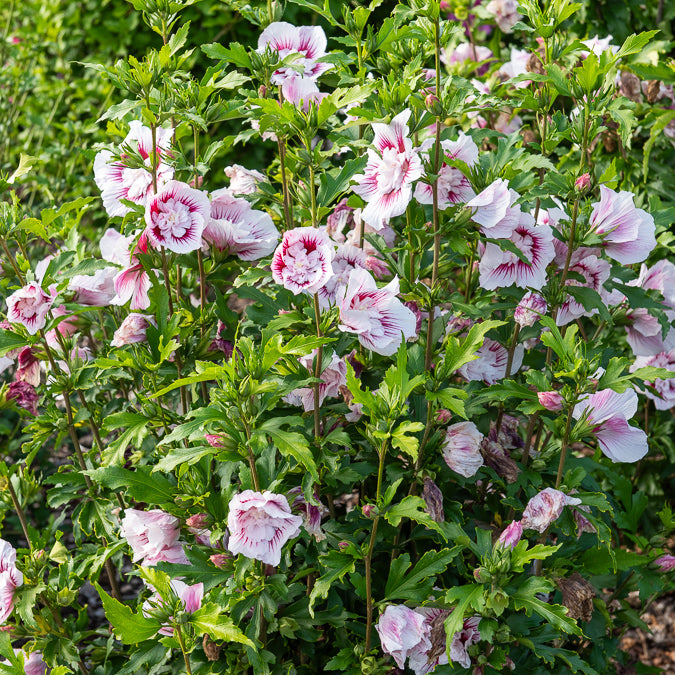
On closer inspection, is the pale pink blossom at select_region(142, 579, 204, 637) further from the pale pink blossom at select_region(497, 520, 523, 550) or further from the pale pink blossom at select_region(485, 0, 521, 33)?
the pale pink blossom at select_region(485, 0, 521, 33)

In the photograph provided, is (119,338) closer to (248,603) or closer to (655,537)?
(248,603)

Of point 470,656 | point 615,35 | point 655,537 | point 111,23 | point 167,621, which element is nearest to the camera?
point 167,621

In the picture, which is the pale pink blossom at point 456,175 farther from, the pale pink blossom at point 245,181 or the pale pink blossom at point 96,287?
the pale pink blossom at point 96,287

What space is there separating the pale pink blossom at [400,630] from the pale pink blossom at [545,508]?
268 millimetres

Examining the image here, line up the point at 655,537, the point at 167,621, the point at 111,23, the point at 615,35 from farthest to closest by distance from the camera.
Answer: the point at 111,23, the point at 615,35, the point at 655,537, the point at 167,621

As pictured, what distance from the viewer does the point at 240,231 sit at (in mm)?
1643

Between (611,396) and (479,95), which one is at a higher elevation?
(479,95)

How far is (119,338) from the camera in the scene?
1.66 meters

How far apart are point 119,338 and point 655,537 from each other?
1338mm

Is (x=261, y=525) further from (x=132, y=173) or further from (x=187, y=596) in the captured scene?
(x=132, y=173)

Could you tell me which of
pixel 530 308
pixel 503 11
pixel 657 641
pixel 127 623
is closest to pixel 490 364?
pixel 530 308

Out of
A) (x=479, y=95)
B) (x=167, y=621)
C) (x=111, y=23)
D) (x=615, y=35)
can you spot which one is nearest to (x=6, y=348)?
(x=167, y=621)

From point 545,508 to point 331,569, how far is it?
408mm

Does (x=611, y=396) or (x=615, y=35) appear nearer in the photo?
(x=611, y=396)
